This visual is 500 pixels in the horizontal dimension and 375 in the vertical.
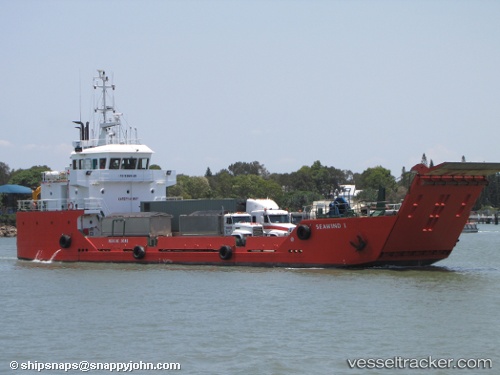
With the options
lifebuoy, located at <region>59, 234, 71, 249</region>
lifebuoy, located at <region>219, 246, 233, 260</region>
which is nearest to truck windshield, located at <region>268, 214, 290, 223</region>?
lifebuoy, located at <region>219, 246, 233, 260</region>

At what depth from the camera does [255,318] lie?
67.9 feet

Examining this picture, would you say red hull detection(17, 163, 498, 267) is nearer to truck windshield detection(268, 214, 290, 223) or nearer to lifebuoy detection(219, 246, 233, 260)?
lifebuoy detection(219, 246, 233, 260)

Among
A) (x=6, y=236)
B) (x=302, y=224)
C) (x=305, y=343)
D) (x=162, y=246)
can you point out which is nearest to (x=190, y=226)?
(x=162, y=246)

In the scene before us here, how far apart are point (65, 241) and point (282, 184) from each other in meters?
85.7

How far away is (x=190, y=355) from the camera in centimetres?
1712

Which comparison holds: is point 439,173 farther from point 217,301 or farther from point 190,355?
point 190,355

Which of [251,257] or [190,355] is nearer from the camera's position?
[190,355]

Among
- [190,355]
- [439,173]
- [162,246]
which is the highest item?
[439,173]

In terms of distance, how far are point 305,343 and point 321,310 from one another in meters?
3.60

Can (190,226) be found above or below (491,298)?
above

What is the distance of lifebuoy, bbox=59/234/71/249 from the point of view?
115ft

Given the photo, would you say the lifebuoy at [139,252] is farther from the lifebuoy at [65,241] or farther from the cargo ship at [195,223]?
the lifebuoy at [65,241]

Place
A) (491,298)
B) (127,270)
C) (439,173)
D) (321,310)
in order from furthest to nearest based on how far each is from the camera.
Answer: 1. (127,270)
2. (439,173)
3. (491,298)
4. (321,310)

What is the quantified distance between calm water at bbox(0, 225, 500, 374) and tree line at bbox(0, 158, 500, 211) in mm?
40952
